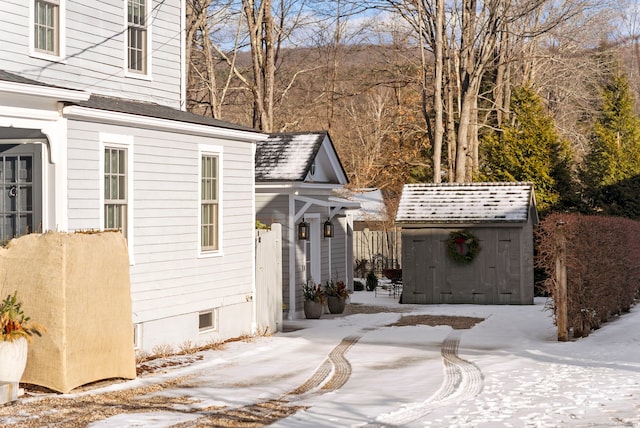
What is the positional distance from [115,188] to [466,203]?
1516 centimetres

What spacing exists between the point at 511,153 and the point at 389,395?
73.7 feet

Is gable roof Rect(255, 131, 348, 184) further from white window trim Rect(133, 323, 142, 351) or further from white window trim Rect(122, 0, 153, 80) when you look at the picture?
white window trim Rect(133, 323, 142, 351)

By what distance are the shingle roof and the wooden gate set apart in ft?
9.32

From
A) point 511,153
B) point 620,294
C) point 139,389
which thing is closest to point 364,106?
point 511,153

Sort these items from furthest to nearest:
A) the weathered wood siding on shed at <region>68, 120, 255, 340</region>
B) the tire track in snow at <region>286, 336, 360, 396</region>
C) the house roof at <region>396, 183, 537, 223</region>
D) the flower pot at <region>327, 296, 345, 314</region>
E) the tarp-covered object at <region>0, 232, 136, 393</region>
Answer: the house roof at <region>396, 183, 537, 223</region> → the flower pot at <region>327, 296, 345, 314</region> → the weathered wood siding on shed at <region>68, 120, 255, 340</region> → the tire track in snow at <region>286, 336, 360, 396</region> → the tarp-covered object at <region>0, 232, 136, 393</region>

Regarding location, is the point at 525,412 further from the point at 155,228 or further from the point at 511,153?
the point at 511,153

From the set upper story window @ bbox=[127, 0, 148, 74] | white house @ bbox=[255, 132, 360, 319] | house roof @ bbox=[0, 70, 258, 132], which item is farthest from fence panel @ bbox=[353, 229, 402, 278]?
upper story window @ bbox=[127, 0, 148, 74]

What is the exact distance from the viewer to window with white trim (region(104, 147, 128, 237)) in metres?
15.0

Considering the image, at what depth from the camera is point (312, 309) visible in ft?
76.6

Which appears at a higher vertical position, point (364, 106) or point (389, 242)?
point (364, 106)

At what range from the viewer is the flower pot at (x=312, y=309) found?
918 inches

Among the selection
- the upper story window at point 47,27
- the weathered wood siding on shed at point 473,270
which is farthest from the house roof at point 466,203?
the upper story window at point 47,27

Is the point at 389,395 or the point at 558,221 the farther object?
the point at 558,221

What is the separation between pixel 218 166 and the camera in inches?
717
